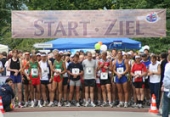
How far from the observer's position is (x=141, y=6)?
120ft

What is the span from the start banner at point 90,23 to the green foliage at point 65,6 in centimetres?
1626

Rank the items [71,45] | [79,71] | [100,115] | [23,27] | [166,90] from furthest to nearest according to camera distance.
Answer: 1. [71,45]
2. [23,27]
3. [79,71]
4. [100,115]
5. [166,90]

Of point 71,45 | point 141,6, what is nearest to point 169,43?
point 141,6

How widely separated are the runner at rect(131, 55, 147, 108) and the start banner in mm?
3308

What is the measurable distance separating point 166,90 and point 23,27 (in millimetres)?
8449

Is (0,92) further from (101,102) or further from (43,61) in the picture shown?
(101,102)

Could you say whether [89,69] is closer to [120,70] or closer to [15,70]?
[120,70]

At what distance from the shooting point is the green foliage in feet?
119

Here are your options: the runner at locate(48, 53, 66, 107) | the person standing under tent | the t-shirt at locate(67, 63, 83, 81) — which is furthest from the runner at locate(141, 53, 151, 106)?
the person standing under tent

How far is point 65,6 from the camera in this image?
4688 centimetres

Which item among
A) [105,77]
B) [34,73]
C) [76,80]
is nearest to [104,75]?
[105,77]

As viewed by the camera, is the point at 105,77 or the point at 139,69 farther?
the point at 105,77

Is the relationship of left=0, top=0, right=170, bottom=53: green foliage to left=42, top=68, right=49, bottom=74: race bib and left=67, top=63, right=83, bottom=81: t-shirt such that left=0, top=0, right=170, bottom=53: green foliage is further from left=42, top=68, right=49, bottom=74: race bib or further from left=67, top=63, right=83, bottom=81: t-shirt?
left=42, top=68, right=49, bottom=74: race bib

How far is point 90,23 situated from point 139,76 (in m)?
4.12
